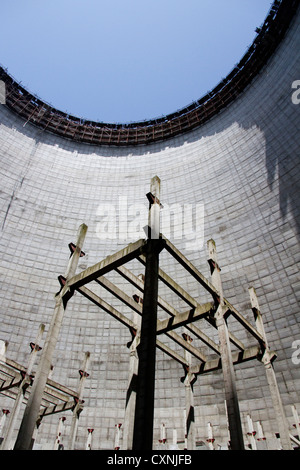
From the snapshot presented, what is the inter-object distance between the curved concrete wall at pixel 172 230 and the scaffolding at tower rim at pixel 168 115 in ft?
3.59

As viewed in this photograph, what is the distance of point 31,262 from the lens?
24375 mm

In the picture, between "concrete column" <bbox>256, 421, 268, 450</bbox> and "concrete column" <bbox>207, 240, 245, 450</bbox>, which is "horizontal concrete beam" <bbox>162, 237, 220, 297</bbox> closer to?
"concrete column" <bbox>207, 240, 245, 450</bbox>

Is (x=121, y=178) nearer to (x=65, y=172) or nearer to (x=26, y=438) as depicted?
(x=65, y=172)

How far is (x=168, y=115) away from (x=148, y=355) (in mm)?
31758

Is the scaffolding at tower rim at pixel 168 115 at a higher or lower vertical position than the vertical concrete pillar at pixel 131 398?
higher

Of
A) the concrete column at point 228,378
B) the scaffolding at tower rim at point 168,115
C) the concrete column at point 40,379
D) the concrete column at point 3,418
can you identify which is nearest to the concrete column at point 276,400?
the concrete column at point 228,378

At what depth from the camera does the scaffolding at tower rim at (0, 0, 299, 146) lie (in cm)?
2797

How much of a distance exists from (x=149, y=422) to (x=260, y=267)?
53.1 ft

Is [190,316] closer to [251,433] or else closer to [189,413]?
[189,413]

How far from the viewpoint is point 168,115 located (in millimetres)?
35000

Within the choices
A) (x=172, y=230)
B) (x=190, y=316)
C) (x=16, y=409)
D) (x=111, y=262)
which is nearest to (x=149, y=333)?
(x=111, y=262)

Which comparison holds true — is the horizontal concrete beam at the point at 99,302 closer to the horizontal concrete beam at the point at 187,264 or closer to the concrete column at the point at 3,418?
the horizontal concrete beam at the point at 187,264

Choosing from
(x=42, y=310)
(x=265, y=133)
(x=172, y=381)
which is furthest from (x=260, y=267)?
(x=42, y=310)

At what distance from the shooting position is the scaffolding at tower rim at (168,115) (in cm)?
2797
